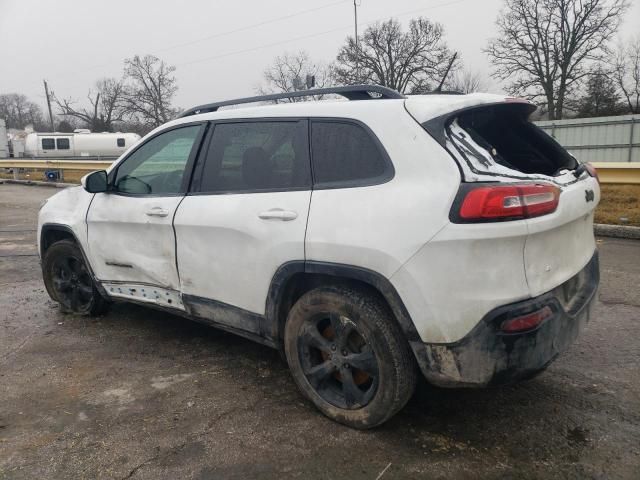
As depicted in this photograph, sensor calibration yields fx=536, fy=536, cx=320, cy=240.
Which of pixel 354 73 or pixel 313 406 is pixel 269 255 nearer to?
pixel 313 406

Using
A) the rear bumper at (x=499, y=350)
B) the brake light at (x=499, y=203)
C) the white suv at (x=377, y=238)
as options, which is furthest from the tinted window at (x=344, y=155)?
the rear bumper at (x=499, y=350)

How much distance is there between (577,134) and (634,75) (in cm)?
2086

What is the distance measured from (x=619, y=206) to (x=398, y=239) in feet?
26.4

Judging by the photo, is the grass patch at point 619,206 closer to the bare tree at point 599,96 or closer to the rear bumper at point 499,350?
the rear bumper at point 499,350

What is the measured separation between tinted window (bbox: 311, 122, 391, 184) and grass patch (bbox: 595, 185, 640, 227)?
6407 mm

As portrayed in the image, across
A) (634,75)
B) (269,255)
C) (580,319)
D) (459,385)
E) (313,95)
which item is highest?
(634,75)

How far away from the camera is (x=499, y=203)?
232cm

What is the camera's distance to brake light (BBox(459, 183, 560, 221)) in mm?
2316

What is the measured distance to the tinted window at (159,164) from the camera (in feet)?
12.2

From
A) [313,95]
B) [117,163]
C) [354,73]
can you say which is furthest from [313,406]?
[354,73]

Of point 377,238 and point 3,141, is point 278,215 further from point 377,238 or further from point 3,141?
point 3,141

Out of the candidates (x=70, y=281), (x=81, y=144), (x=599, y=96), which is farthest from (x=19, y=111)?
(x=70, y=281)

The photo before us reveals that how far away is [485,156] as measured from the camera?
254 cm

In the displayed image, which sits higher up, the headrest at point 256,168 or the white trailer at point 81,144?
the white trailer at point 81,144
